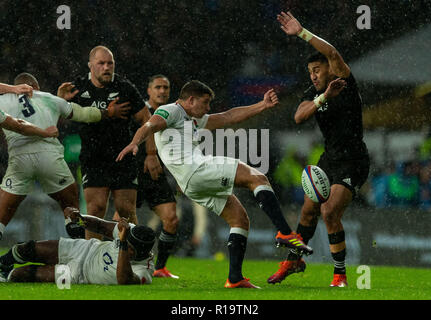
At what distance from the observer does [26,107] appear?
21.9 feet

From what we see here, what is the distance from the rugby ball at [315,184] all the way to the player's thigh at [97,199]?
2056mm

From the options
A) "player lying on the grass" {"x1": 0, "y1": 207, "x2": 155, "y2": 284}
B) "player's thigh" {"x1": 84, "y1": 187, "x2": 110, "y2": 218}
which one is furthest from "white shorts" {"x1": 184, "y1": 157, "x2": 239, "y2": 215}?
"player's thigh" {"x1": 84, "y1": 187, "x2": 110, "y2": 218}

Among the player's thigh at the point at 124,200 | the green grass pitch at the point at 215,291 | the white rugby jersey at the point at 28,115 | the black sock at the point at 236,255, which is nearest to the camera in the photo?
the green grass pitch at the point at 215,291

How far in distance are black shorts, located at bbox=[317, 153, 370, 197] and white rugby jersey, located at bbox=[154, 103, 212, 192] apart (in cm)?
120

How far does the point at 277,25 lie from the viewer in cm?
1575

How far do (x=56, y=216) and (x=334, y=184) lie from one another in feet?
20.5

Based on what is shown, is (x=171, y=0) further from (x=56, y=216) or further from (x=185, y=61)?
(x=56, y=216)

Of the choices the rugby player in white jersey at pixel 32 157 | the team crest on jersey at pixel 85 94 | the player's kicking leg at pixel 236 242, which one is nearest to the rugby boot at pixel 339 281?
the player's kicking leg at pixel 236 242

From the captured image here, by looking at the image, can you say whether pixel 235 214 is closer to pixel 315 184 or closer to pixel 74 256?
pixel 315 184

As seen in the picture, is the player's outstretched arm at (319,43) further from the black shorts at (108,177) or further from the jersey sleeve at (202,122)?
the black shorts at (108,177)

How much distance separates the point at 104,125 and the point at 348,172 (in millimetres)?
2432

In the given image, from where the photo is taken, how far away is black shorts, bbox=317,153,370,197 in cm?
632

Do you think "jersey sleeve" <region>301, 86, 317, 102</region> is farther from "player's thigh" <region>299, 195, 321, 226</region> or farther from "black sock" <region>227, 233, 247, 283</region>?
"black sock" <region>227, 233, 247, 283</region>

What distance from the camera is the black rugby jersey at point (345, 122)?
6457 millimetres
